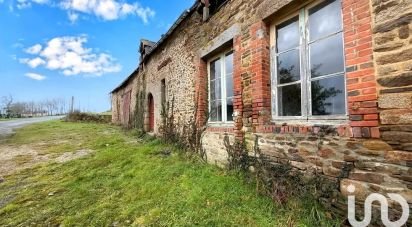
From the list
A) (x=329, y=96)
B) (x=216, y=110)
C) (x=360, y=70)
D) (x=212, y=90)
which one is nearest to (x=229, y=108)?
(x=216, y=110)

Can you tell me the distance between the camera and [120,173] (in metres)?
5.74

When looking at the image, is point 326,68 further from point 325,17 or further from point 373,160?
point 373,160

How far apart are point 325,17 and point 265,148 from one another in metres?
2.17

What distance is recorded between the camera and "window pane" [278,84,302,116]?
369cm

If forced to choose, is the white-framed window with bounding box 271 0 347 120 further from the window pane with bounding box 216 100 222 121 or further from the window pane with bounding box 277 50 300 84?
the window pane with bounding box 216 100 222 121

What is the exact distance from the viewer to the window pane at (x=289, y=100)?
369 centimetres

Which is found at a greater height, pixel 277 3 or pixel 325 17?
pixel 277 3

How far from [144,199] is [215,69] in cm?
362

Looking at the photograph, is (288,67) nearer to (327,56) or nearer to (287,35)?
(287,35)

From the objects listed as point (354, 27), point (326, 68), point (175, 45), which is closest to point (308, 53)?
point (326, 68)

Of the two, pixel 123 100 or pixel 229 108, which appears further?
pixel 123 100

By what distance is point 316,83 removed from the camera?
11.3 feet

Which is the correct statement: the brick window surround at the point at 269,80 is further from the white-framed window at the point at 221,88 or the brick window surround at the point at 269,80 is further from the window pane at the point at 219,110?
the window pane at the point at 219,110

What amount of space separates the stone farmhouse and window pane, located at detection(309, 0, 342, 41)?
1 cm
